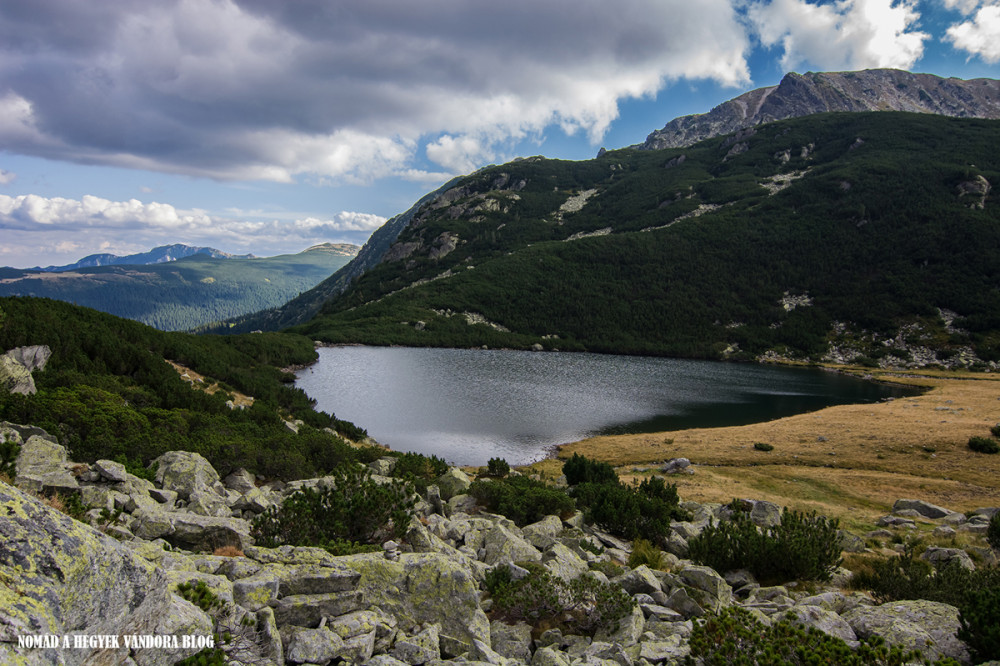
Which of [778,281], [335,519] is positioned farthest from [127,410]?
[778,281]

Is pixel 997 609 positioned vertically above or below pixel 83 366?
below

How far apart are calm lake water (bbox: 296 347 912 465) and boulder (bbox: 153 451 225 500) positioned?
22677 millimetres

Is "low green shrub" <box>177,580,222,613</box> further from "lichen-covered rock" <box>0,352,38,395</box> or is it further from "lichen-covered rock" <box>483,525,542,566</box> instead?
"lichen-covered rock" <box>0,352,38,395</box>

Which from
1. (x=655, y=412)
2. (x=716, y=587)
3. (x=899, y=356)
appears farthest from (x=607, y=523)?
(x=899, y=356)

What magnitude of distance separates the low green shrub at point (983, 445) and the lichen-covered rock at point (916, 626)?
35211mm

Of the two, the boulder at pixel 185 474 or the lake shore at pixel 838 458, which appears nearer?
the boulder at pixel 185 474

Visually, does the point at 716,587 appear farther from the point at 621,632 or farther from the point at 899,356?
the point at 899,356

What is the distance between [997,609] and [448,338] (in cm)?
11911

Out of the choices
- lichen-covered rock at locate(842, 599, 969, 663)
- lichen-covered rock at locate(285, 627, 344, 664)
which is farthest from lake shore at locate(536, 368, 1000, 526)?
lichen-covered rock at locate(285, 627, 344, 664)

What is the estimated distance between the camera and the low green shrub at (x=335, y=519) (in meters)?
10.6

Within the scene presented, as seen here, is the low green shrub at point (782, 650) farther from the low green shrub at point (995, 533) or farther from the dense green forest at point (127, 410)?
the dense green forest at point (127, 410)

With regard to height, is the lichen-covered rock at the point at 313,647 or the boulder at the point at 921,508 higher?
the lichen-covered rock at the point at 313,647

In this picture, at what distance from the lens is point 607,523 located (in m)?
17.7

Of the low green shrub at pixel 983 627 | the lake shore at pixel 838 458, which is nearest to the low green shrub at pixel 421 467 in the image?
the lake shore at pixel 838 458
